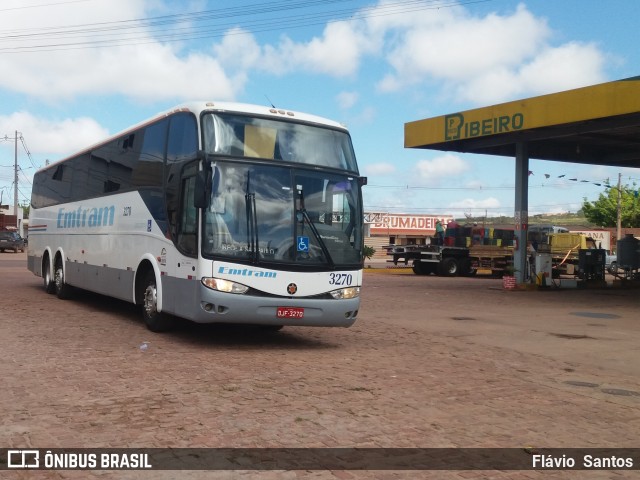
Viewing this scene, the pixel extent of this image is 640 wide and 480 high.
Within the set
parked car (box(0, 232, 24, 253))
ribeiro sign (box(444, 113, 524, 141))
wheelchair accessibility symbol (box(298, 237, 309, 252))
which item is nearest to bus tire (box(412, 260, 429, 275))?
ribeiro sign (box(444, 113, 524, 141))

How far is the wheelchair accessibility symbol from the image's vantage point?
33.9 ft

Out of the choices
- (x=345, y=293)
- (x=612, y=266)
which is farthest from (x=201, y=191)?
(x=612, y=266)

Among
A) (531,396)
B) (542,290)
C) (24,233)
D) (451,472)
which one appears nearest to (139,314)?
(531,396)

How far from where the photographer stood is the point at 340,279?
34.9 feet

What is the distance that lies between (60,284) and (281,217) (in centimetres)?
971

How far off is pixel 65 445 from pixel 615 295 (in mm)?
22169

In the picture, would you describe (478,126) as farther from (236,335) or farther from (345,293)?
(345,293)

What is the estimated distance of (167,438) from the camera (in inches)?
226

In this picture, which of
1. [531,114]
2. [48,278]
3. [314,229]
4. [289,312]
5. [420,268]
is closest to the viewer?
[289,312]

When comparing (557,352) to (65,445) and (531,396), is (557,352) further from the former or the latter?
(65,445)

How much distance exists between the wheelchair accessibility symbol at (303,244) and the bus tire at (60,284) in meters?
9.37

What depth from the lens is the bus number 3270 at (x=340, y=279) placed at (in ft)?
34.7

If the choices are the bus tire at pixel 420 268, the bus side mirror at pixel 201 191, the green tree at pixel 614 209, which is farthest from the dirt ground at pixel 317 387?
the green tree at pixel 614 209

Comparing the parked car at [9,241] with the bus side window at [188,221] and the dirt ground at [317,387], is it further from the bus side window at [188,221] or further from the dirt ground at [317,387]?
the bus side window at [188,221]
